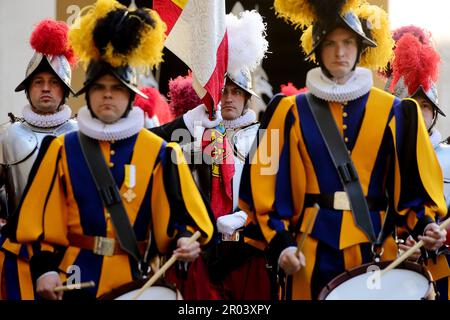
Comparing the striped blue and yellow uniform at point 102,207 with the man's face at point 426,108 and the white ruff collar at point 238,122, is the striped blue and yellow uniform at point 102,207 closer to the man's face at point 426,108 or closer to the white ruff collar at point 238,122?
the white ruff collar at point 238,122

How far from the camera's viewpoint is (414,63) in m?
7.70

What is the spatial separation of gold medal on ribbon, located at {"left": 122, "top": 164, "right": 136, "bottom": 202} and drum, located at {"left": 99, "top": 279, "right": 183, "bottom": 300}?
567 millimetres

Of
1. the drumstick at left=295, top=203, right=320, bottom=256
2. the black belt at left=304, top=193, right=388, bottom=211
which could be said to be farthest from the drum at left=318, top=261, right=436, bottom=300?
the black belt at left=304, top=193, right=388, bottom=211

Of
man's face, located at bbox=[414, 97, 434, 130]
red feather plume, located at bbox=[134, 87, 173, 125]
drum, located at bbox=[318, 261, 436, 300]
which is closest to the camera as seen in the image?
drum, located at bbox=[318, 261, 436, 300]

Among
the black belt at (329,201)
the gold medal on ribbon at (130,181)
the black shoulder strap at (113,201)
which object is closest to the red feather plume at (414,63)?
the black belt at (329,201)

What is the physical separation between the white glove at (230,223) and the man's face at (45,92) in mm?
1373


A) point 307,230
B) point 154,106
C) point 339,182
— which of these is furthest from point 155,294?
point 154,106

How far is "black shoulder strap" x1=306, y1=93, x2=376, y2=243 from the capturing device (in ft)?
18.3

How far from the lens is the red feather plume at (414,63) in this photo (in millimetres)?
7629

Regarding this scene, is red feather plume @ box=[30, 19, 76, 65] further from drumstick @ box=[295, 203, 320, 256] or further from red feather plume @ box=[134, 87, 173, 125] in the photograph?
drumstick @ box=[295, 203, 320, 256]

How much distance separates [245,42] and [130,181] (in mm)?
2443

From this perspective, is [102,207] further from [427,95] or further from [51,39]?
[427,95]
